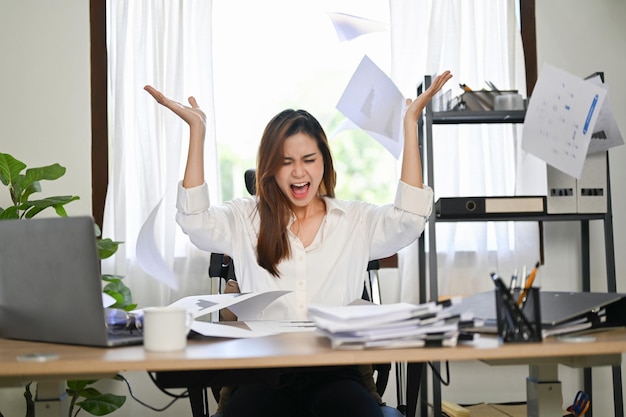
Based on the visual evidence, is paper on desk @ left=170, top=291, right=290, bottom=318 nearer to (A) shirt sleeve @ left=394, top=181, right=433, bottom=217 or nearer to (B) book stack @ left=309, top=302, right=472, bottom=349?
(B) book stack @ left=309, top=302, right=472, bottom=349

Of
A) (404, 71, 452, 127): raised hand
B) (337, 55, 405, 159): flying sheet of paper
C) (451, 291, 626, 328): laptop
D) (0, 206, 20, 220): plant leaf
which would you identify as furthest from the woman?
(0, 206, 20, 220): plant leaf

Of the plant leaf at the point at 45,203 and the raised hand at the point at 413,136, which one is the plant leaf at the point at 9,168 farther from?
the raised hand at the point at 413,136

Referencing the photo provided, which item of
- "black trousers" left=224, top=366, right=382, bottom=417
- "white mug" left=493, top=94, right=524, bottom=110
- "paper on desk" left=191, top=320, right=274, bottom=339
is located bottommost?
"black trousers" left=224, top=366, right=382, bottom=417

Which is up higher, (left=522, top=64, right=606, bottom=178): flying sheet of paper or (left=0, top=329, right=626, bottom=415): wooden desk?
(left=522, top=64, right=606, bottom=178): flying sheet of paper

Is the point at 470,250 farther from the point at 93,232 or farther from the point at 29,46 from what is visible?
the point at 93,232

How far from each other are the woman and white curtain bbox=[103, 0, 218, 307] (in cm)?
98

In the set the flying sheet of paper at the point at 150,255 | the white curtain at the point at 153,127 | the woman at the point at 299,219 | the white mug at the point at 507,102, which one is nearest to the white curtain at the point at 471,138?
the white mug at the point at 507,102

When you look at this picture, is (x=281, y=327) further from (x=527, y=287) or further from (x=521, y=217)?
(x=521, y=217)

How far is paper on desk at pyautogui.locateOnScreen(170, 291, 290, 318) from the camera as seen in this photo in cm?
150

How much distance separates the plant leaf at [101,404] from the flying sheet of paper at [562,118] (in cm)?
184

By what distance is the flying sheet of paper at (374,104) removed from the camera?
2154 mm

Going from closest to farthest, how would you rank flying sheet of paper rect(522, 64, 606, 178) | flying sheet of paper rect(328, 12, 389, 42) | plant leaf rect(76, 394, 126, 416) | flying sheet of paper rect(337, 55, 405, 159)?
flying sheet of paper rect(522, 64, 606, 178) < flying sheet of paper rect(337, 55, 405, 159) < flying sheet of paper rect(328, 12, 389, 42) < plant leaf rect(76, 394, 126, 416)

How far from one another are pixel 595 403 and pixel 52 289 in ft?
8.85

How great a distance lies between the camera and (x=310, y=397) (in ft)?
5.39
